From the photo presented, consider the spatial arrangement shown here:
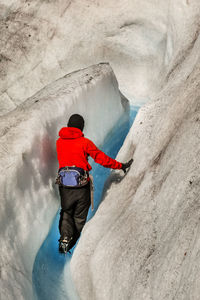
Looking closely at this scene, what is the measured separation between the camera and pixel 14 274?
3.88 meters

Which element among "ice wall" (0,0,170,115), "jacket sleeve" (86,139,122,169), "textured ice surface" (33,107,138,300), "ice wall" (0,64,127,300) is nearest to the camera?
"ice wall" (0,64,127,300)

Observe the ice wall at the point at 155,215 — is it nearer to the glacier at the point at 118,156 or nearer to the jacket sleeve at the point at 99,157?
the glacier at the point at 118,156

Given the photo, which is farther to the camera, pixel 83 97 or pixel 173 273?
pixel 83 97

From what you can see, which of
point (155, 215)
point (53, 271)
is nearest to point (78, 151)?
point (155, 215)

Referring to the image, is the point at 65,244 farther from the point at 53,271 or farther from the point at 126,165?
the point at 126,165

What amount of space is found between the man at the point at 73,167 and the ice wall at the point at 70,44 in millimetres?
4186

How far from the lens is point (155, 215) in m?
3.73

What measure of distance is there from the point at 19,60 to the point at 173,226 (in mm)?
6696

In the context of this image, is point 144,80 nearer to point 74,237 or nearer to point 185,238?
point 74,237

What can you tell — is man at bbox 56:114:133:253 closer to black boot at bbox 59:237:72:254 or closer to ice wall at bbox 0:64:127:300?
black boot at bbox 59:237:72:254

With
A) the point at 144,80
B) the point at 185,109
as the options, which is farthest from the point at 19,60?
the point at 185,109

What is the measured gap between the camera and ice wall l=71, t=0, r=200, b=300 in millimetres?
3039

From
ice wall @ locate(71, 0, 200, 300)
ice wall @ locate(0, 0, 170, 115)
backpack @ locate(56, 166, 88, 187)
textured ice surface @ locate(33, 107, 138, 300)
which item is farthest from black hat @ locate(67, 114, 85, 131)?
ice wall @ locate(0, 0, 170, 115)

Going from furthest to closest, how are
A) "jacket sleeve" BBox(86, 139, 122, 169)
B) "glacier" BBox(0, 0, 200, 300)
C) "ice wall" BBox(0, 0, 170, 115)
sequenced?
"ice wall" BBox(0, 0, 170, 115) → "jacket sleeve" BBox(86, 139, 122, 169) → "glacier" BBox(0, 0, 200, 300)
